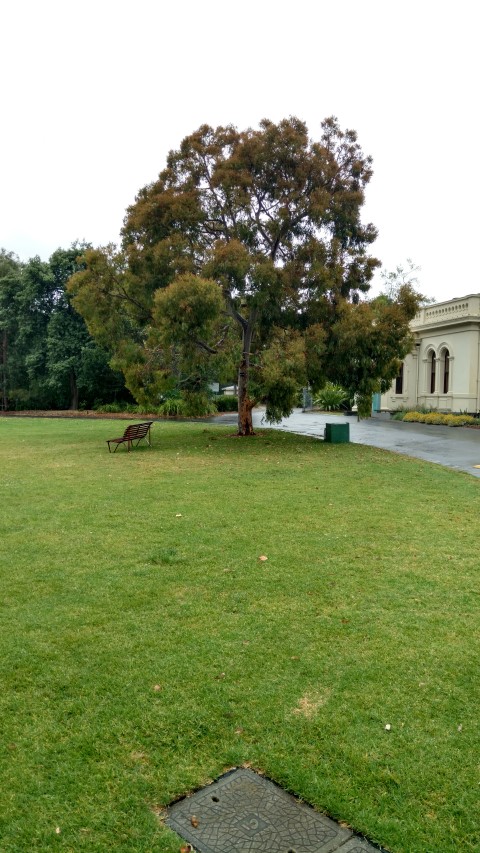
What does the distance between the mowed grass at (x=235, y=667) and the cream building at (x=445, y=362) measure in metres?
20.3

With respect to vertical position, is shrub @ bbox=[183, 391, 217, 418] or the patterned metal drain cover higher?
shrub @ bbox=[183, 391, 217, 418]

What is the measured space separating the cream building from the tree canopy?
10791mm

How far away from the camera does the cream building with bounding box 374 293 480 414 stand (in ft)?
88.0

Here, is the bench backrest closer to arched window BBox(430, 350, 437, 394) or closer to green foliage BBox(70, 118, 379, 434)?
green foliage BBox(70, 118, 379, 434)

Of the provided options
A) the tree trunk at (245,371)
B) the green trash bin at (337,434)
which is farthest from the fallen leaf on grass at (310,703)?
the green trash bin at (337,434)

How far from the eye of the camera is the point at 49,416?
34750 millimetres

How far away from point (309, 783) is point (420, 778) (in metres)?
0.52

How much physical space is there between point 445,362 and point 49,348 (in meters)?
23.2

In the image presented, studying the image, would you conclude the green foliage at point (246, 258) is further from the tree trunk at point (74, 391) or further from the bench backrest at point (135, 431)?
the tree trunk at point (74, 391)

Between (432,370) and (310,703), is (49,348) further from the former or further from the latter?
(310,703)

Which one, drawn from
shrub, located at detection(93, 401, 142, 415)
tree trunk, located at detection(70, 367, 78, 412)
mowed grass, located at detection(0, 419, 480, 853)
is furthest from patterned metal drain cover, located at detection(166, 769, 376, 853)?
tree trunk, located at detection(70, 367, 78, 412)

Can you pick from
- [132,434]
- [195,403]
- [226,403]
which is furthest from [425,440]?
[226,403]

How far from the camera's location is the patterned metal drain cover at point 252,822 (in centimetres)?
241

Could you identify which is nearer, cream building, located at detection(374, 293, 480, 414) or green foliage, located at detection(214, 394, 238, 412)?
cream building, located at detection(374, 293, 480, 414)
